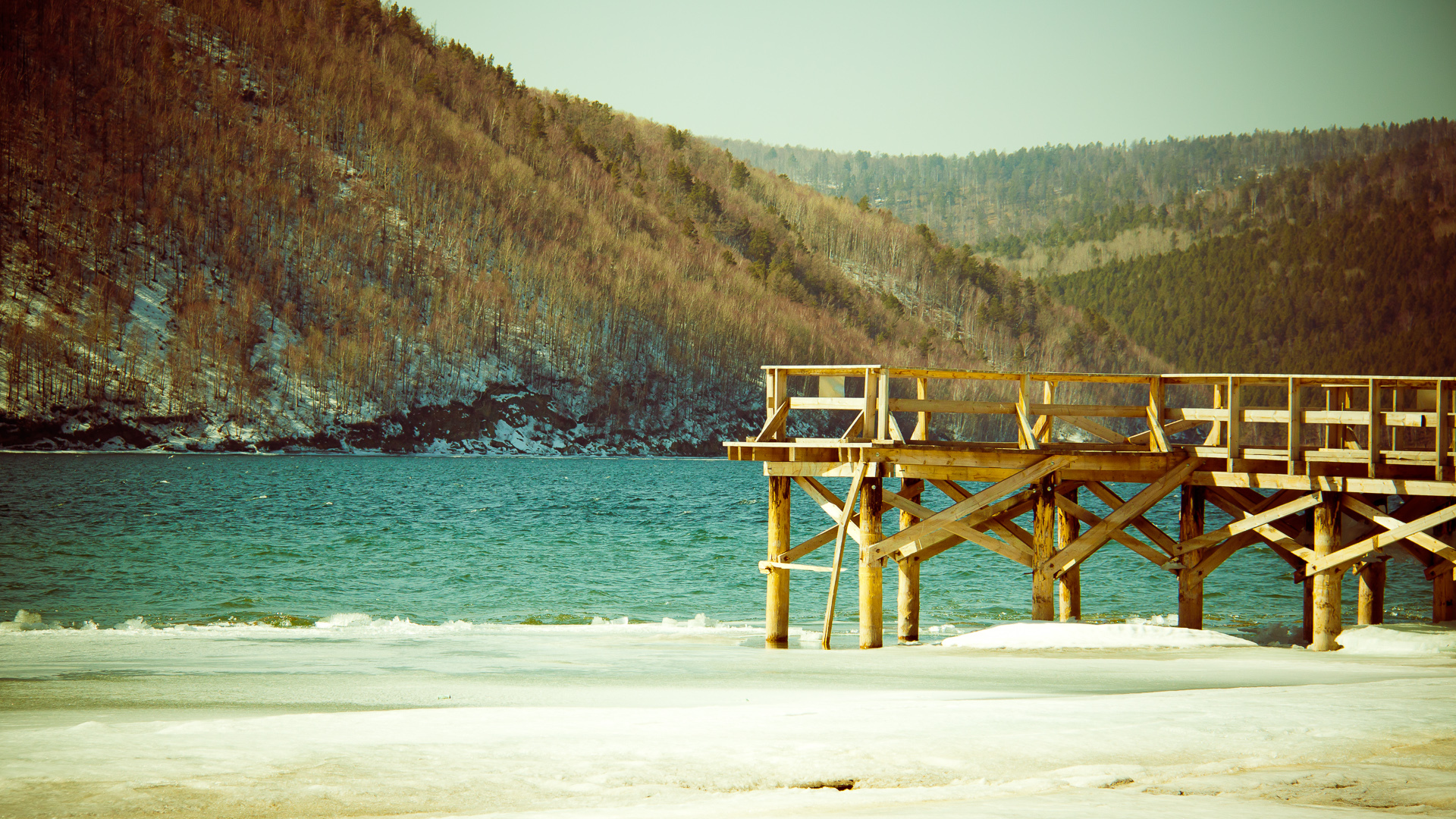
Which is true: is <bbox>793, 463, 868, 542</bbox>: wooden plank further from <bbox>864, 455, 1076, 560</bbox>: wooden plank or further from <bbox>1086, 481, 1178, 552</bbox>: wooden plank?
<bbox>1086, 481, 1178, 552</bbox>: wooden plank

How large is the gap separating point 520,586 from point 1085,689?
2182 cm

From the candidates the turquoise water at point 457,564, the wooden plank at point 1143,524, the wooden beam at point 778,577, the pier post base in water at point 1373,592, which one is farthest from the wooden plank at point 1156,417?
the turquoise water at point 457,564

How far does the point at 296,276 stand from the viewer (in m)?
147

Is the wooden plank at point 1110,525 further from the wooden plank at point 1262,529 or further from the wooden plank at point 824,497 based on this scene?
the wooden plank at point 824,497

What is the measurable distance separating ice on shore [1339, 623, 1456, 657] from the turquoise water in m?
6.77

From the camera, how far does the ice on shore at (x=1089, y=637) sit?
1602 cm

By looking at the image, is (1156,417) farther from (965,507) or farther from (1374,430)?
(965,507)

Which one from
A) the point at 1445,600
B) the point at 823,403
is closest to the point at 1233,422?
the point at 1445,600

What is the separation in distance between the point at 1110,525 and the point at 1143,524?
194 centimetres

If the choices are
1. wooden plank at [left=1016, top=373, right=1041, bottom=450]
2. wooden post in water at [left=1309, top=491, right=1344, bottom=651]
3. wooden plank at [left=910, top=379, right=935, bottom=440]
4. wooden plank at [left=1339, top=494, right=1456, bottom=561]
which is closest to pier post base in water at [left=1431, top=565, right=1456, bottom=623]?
wooden plank at [left=1339, top=494, right=1456, bottom=561]

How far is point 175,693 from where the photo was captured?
12.2 metres

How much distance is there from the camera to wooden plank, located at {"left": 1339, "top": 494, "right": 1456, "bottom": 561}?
659 inches

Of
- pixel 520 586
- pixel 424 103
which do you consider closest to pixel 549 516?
pixel 520 586

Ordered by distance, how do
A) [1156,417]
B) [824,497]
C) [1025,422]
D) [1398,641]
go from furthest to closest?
[824,497]
[1156,417]
[1025,422]
[1398,641]
